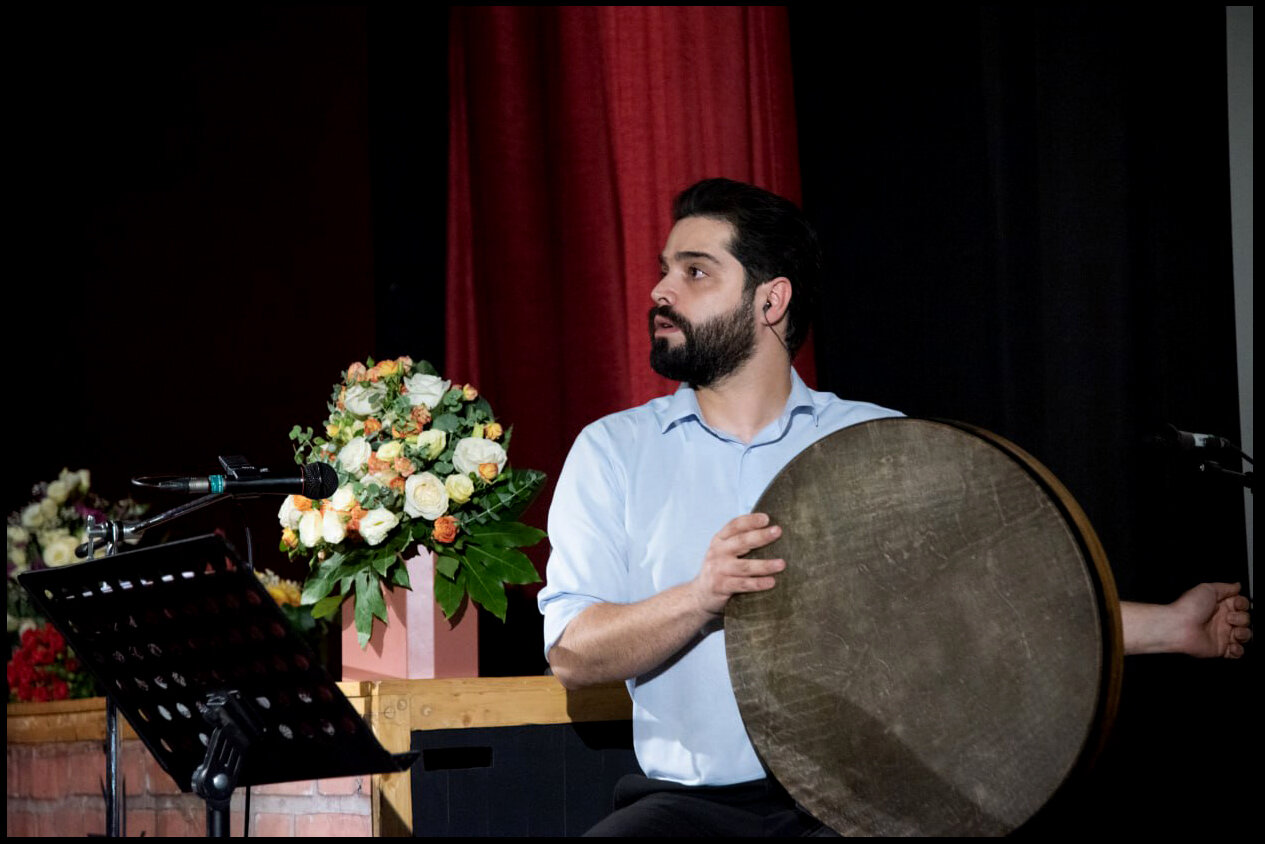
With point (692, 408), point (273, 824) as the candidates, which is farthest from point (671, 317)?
point (273, 824)

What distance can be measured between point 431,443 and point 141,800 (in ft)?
3.20

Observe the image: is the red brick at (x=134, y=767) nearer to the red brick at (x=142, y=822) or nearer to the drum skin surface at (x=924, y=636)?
the red brick at (x=142, y=822)

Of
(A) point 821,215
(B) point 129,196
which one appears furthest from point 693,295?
(B) point 129,196

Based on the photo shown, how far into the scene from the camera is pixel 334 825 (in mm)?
2145

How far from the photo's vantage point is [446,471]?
2291 mm

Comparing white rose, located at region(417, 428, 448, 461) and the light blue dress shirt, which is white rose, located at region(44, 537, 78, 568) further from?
the light blue dress shirt

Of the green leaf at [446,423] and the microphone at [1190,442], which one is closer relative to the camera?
the microphone at [1190,442]

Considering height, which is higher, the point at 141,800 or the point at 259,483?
the point at 259,483

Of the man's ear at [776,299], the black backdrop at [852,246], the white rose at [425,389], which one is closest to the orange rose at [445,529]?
the white rose at [425,389]

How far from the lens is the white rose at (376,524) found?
2.18m

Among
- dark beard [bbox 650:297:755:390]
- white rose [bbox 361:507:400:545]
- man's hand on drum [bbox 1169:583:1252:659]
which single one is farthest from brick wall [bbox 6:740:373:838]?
man's hand on drum [bbox 1169:583:1252:659]

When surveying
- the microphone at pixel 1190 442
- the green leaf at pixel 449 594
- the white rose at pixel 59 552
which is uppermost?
the microphone at pixel 1190 442

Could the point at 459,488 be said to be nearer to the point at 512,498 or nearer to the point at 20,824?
the point at 512,498

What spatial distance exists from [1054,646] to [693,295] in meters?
0.98
